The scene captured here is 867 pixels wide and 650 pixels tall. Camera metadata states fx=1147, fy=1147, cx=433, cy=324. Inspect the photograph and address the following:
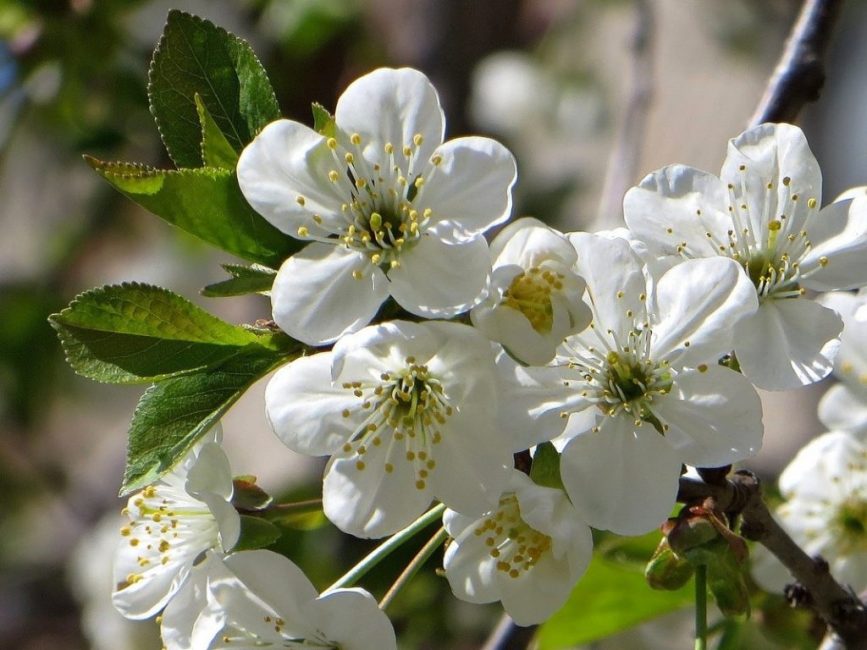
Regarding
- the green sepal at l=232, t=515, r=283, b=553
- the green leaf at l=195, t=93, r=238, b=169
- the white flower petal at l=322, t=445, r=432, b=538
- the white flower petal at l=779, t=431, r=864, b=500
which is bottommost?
the white flower petal at l=779, t=431, r=864, b=500

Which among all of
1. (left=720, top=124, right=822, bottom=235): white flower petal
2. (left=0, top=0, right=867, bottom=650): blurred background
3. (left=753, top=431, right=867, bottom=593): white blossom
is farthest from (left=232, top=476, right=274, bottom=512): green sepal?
(left=0, top=0, right=867, bottom=650): blurred background

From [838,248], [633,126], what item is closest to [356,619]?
[838,248]

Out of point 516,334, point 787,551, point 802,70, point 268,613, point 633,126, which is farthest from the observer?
point 633,126

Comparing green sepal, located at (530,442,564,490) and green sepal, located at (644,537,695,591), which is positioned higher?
green sepal, located at (530,442,564,490)

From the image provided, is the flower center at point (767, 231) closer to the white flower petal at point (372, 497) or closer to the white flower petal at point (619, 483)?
the white flower petal at point (619, 483)

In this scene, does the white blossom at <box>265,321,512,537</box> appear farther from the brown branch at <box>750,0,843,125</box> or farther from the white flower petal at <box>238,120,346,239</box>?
the brown branch at <box>750,0,843,125</box>

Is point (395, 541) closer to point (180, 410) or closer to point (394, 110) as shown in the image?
point (180, 410)
